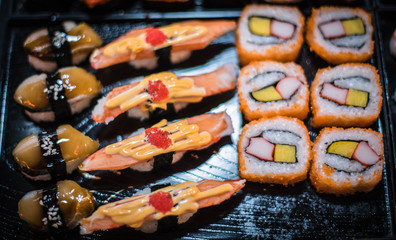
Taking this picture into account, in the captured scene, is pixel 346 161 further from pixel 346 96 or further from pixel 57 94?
pixel 57 94

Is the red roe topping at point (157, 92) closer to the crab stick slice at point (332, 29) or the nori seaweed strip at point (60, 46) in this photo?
the nori seaweed strip at point (60, 46)

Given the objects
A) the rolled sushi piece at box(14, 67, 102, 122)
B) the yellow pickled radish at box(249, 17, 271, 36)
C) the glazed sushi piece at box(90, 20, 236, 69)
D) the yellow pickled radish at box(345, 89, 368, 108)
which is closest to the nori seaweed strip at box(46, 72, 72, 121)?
the rolled sushi piece at box(14, 67, 102, 122)

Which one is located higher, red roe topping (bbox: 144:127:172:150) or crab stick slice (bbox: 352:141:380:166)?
red roe topping (bbox: 144:127:172:150)

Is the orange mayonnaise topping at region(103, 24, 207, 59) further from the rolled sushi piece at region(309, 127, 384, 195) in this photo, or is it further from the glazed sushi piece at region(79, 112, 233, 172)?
the rolled sushi piece at region(309, 127, 384, 195)

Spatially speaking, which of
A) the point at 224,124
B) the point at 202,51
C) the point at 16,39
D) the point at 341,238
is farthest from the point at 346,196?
the point at 16,39

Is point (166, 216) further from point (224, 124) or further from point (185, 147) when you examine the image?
point (224, 124)

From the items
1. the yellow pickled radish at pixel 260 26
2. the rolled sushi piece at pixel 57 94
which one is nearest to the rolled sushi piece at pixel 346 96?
the yellow pickled radish at pixel 260 26
